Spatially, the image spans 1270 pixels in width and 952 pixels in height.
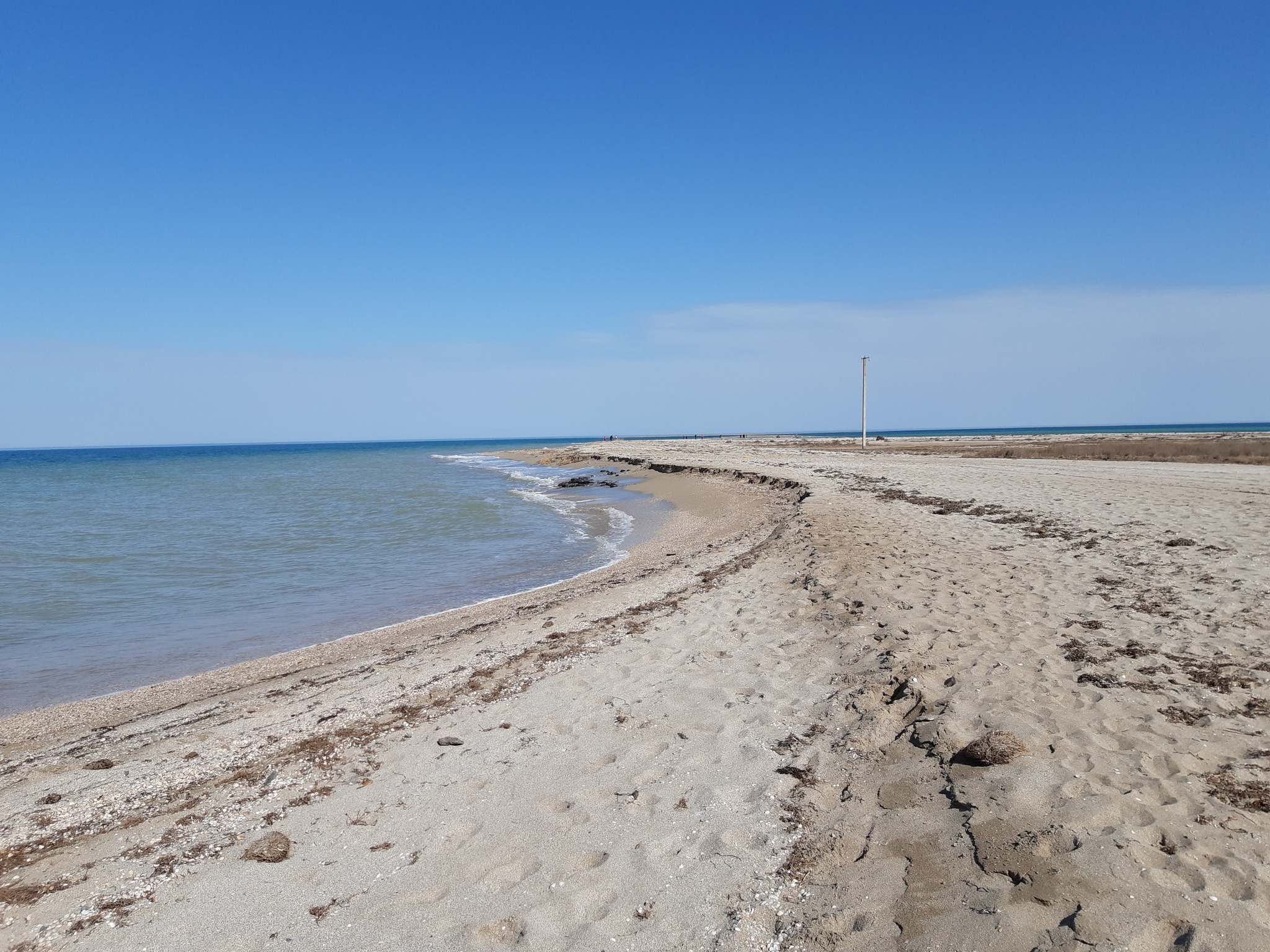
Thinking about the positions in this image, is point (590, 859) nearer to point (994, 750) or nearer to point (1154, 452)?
point (994, 750)

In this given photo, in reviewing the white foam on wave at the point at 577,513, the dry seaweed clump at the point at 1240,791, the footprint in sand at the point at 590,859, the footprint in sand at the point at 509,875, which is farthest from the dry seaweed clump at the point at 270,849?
the white foam on wave at the point at 577,513

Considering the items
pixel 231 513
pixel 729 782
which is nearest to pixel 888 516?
pixel 729 782

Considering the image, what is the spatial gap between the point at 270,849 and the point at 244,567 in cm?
1267

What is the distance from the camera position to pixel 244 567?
14.9 m

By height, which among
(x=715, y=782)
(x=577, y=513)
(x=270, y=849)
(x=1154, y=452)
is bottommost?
(x=577, y=513)

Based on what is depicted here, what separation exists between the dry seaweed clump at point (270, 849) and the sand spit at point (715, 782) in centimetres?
2

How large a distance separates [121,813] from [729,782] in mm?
4118

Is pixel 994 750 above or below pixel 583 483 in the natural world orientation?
above

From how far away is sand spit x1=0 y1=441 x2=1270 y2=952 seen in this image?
313cm

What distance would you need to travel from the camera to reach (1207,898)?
2.80 metres

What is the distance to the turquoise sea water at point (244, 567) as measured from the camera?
9.44 metres

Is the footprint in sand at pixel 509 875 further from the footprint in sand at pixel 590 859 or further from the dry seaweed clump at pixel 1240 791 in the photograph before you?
the dry seaweed clump at pixel 1240 791

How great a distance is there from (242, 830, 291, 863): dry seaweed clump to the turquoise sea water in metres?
5.67

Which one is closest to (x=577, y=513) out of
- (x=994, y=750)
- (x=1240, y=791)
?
(x=994, y=750)
